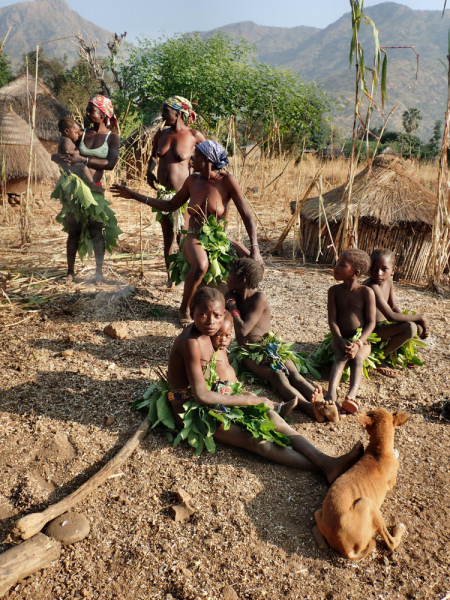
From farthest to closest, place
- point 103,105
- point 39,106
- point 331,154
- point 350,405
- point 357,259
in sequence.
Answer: point 39,106, point 331,154, point 103,105, point 357,259, point 350,405

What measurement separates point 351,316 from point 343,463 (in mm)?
1165

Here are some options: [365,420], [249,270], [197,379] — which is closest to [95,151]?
[249,270]

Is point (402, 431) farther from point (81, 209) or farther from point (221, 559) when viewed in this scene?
point (81, 209)

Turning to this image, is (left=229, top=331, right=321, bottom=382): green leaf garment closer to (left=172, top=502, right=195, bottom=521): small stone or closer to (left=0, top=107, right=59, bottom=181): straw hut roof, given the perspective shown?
(left=172, top=502, right=195, bottom=521): small stone

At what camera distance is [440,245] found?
197 inches

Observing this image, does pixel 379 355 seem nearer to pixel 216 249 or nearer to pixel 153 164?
pixel 216 249

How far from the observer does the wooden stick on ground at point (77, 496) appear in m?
1.90

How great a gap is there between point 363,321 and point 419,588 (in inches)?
66.8

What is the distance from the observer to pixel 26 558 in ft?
5.93

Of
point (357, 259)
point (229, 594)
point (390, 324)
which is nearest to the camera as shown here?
point (229, 594)

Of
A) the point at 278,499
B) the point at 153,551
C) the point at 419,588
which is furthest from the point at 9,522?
the point at 419,588

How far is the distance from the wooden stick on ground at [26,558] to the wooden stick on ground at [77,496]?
46mm

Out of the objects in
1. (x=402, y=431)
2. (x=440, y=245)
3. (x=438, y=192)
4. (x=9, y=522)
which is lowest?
(x=9, y=522)

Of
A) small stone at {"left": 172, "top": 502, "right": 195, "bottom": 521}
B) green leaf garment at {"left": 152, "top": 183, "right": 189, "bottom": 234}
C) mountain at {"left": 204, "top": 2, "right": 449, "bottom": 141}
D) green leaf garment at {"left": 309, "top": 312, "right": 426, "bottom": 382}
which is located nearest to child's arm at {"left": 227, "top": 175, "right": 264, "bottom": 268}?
green leaf garment at {"left": 309, "top": 312, "right": 426, "bottom": 382}
